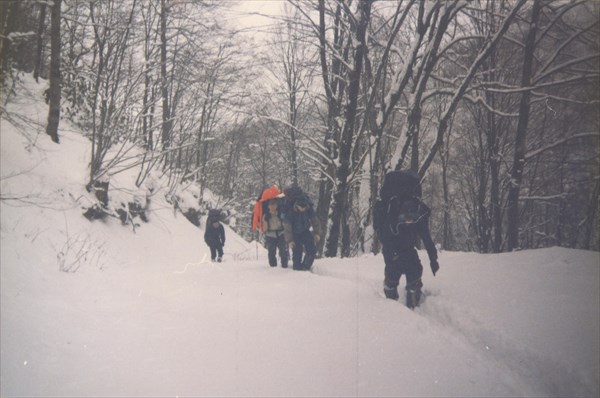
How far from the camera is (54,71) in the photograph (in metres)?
10.5

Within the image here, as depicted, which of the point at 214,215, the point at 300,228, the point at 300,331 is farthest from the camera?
the point at 214,215

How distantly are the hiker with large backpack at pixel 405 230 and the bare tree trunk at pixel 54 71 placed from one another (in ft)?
32.0

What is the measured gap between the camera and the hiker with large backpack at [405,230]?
193 inches

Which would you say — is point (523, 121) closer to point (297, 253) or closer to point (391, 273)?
point (297, 253)

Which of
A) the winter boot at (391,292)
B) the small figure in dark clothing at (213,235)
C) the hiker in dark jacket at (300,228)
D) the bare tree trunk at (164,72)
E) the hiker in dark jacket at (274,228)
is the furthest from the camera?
the bare tree trunk at (164,72)

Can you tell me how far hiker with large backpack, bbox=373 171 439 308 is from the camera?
4.91m

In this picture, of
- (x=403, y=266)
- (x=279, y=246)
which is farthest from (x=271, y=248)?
(x=403, y=266)

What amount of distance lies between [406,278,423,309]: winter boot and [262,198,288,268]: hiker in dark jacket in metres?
3.39

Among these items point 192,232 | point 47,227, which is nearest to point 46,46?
point 192,232

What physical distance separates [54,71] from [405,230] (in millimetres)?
10230

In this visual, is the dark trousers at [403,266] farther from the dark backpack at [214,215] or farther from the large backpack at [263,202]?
the dark backpack at [214,215]

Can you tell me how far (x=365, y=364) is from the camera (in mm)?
3234

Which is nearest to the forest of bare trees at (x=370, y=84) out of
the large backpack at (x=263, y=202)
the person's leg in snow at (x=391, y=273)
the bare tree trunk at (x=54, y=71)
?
the bare tree trunk at (x=54, y=71)

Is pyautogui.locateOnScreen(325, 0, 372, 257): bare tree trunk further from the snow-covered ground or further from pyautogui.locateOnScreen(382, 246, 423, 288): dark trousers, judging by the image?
pyautogui.locateOnScreen(382, 246, 423, 288): dark trousers
